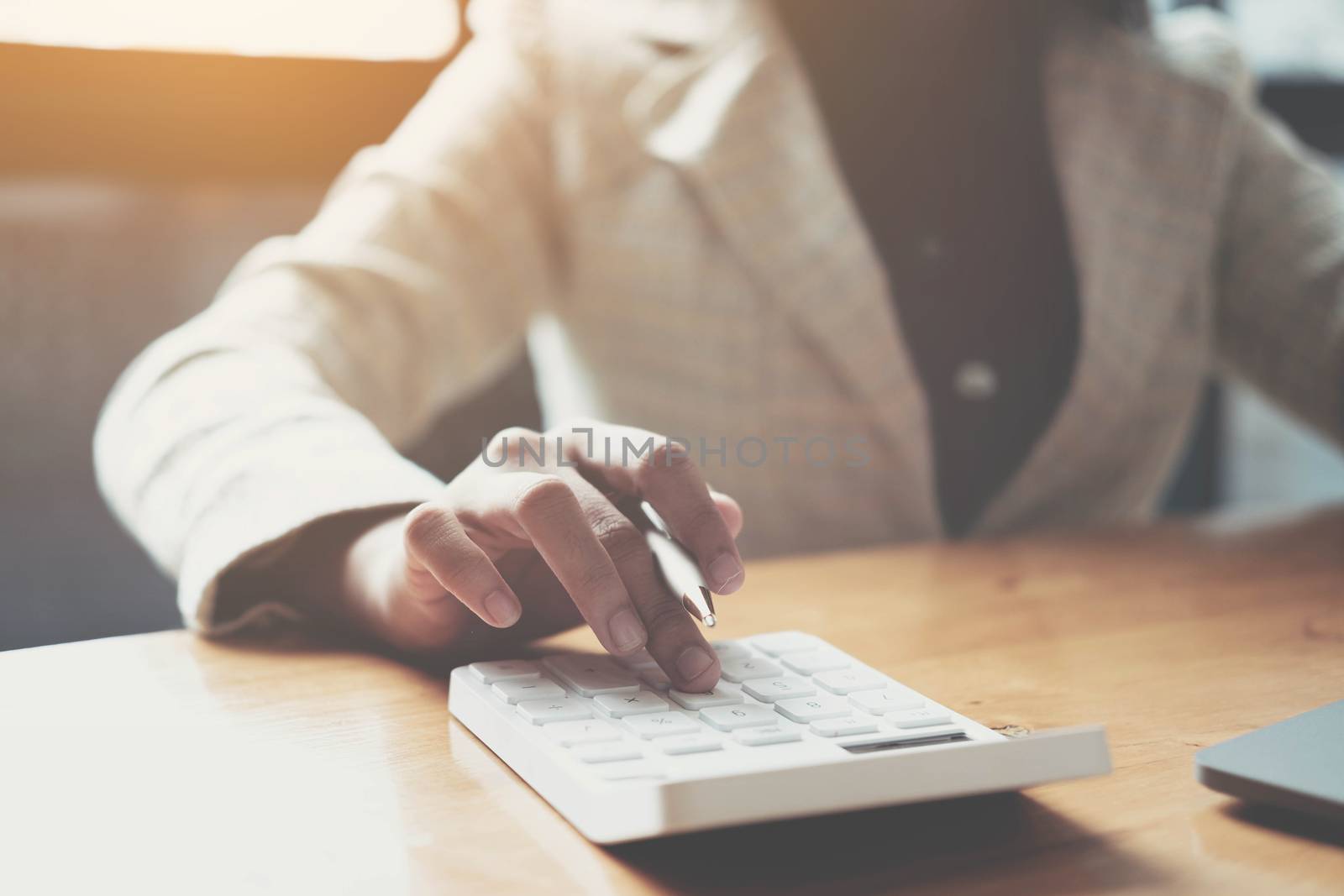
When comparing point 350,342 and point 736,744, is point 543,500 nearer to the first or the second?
point 736,744

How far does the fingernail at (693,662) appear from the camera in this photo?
1.07 feet

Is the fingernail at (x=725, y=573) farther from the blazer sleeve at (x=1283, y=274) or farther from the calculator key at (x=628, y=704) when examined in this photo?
the blazer sleeve at (x=1283, y=274)

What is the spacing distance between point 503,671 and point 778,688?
3.6 inches

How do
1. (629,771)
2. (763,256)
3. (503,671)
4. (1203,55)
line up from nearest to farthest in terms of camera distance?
(629,771), (503,671), (763,256), (1203,55)

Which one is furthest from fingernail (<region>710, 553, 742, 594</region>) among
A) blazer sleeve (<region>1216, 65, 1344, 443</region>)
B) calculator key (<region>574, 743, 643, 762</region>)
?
blazer sleeve (<region>1216, 65, 1344, 443</region>)

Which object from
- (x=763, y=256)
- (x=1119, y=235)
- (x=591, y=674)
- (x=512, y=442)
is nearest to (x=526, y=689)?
(x=591, y=674)

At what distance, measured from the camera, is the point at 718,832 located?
0.26 metres

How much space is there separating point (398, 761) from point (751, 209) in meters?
0.54

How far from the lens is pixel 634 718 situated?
0.30 metres

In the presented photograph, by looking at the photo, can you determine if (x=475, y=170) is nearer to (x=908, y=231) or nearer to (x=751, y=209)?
(x=751, y=209)

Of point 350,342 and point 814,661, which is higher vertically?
point 350,342

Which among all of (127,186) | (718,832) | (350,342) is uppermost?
(127,186)

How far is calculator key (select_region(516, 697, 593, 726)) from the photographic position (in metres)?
0.31

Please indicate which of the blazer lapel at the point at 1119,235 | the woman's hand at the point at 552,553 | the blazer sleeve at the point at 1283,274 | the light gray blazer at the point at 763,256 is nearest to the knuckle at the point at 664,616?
the woman's hand at the point at 552,553
